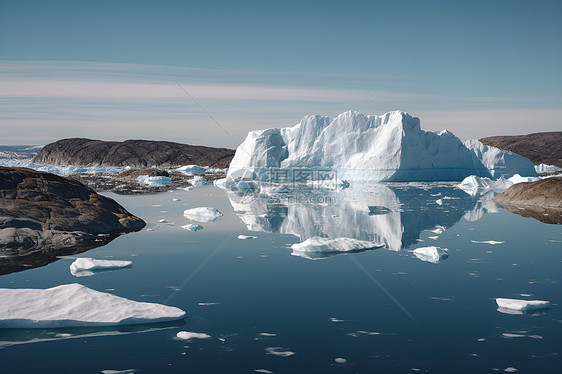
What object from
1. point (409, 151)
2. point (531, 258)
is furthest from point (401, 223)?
point (409, 151)

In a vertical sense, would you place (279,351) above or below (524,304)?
below

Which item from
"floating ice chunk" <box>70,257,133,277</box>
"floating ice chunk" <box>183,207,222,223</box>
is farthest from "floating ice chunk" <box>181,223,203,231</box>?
"floating ice chunk" <box>70,257,133,277</box>

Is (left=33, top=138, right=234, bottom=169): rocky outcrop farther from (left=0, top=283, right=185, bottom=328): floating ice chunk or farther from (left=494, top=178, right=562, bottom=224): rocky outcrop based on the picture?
(left=0, top=283, right=185, bottom=328): floating ice chunk

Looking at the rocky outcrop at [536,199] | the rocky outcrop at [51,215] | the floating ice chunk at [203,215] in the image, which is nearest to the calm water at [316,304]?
the rocky outcrop at [51,215]

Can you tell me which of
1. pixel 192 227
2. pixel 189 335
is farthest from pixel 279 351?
pixel 192 227

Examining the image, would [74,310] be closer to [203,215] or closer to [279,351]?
[279,351]

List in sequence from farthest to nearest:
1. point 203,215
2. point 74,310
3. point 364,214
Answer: point 364,214, point 203,215, point 74,310

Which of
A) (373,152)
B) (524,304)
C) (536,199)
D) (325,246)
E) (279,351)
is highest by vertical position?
(373,152)
